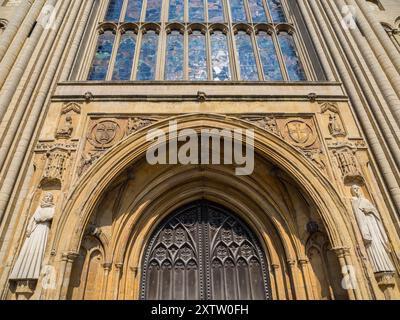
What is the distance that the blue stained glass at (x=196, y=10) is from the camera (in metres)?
10.9

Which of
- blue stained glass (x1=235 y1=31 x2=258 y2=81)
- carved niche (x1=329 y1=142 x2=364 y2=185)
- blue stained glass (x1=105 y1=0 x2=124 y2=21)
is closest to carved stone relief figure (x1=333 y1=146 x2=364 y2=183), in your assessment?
carved niche (x1=329 y1=142 x2=364 y2=185)

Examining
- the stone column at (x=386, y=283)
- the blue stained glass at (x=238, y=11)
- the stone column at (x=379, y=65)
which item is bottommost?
the stone column at (x=386, y=283)

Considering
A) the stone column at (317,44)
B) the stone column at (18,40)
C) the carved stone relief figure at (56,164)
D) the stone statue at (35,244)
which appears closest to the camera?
the stone statue at (35,244)

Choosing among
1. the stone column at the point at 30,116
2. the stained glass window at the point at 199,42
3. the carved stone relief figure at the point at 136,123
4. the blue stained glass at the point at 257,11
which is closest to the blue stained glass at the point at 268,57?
the stained glass window at the point at 199,42

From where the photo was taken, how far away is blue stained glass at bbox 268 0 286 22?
11.0 m

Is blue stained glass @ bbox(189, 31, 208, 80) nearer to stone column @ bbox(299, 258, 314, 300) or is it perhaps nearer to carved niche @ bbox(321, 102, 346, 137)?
carved niche @ bbox(321, 102, 346, 137)

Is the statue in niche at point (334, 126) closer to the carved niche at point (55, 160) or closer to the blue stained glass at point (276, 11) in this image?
the blue stained glass at point (276, 11)

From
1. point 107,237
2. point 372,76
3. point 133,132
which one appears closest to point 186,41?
point 133,132

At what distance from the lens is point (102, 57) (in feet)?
31.7

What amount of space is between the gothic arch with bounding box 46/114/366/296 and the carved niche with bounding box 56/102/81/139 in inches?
45.5

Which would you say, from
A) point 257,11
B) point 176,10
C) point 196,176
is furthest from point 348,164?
point 176,10

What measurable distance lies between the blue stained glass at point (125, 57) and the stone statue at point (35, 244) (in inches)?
175
